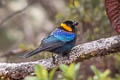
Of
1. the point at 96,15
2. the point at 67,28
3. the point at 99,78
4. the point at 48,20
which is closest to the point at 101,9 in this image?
the point at 96,15

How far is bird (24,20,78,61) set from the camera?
4480 millimetres

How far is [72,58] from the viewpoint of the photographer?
4156mm

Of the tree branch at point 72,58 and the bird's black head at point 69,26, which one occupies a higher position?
the bird's black head at point 69,26

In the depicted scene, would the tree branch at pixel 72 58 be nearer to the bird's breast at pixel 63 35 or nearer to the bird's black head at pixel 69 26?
the bird's breast at pixel 63 35

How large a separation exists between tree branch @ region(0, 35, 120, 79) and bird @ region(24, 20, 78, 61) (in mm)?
266

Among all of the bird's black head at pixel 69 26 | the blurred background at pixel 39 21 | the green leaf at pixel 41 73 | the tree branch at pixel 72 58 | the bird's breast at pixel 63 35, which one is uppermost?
the blurred background at pixel 39 21

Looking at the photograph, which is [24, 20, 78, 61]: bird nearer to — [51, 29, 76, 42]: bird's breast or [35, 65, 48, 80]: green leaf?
[51, 29, 76, 42]: bird's breast

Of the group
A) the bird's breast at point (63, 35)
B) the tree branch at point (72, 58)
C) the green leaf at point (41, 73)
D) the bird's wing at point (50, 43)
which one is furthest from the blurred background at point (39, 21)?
the green leaf at point (41, 73)

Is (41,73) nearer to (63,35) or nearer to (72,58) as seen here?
A: (72,58)

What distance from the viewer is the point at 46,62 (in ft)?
13.3

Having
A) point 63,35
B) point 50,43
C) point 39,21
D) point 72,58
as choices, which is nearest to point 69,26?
point 63,35

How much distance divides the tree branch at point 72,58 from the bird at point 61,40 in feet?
0.87

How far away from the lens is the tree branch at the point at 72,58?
13.1 feet

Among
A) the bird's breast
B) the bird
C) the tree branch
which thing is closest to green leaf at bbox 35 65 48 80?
the tree branch
